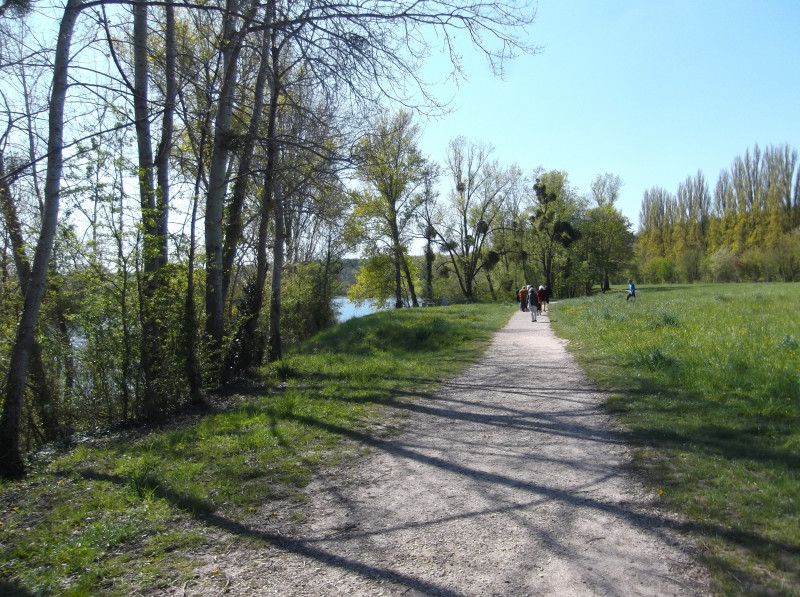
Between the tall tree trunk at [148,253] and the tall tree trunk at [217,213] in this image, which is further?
the tall tree trunk at [217,213]

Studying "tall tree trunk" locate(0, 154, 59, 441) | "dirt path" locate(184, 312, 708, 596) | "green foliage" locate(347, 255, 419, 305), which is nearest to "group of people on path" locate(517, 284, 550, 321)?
"green foliage" locate(347, 255, 419, 305)

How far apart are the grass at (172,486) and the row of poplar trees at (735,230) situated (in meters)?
70.6

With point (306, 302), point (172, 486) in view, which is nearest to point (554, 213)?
point (306, 302)

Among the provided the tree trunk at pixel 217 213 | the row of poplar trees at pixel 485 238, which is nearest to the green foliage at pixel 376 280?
the row of poplar trees at pixel 485 238

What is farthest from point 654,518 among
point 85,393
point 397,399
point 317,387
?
point 85,393

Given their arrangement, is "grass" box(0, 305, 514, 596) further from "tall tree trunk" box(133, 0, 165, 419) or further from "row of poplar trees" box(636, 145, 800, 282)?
"row of poplar trees" box(636, 145, 800, 282)

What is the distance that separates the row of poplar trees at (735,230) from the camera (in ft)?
216

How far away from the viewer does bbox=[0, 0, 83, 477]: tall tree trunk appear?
536 cm

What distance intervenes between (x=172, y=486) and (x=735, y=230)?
286 feet

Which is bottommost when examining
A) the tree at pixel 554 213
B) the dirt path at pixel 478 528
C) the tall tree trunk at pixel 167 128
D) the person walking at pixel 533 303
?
the dirt path at pixel 478 528

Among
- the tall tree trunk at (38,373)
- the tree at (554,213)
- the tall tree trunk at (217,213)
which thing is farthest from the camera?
the tree at (554,213)

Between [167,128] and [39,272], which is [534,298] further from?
[39,272]

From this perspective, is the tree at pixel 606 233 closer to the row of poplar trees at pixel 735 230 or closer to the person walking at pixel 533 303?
the row of poplar trees at pixel 735 230

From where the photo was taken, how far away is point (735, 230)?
74188 millimetres
